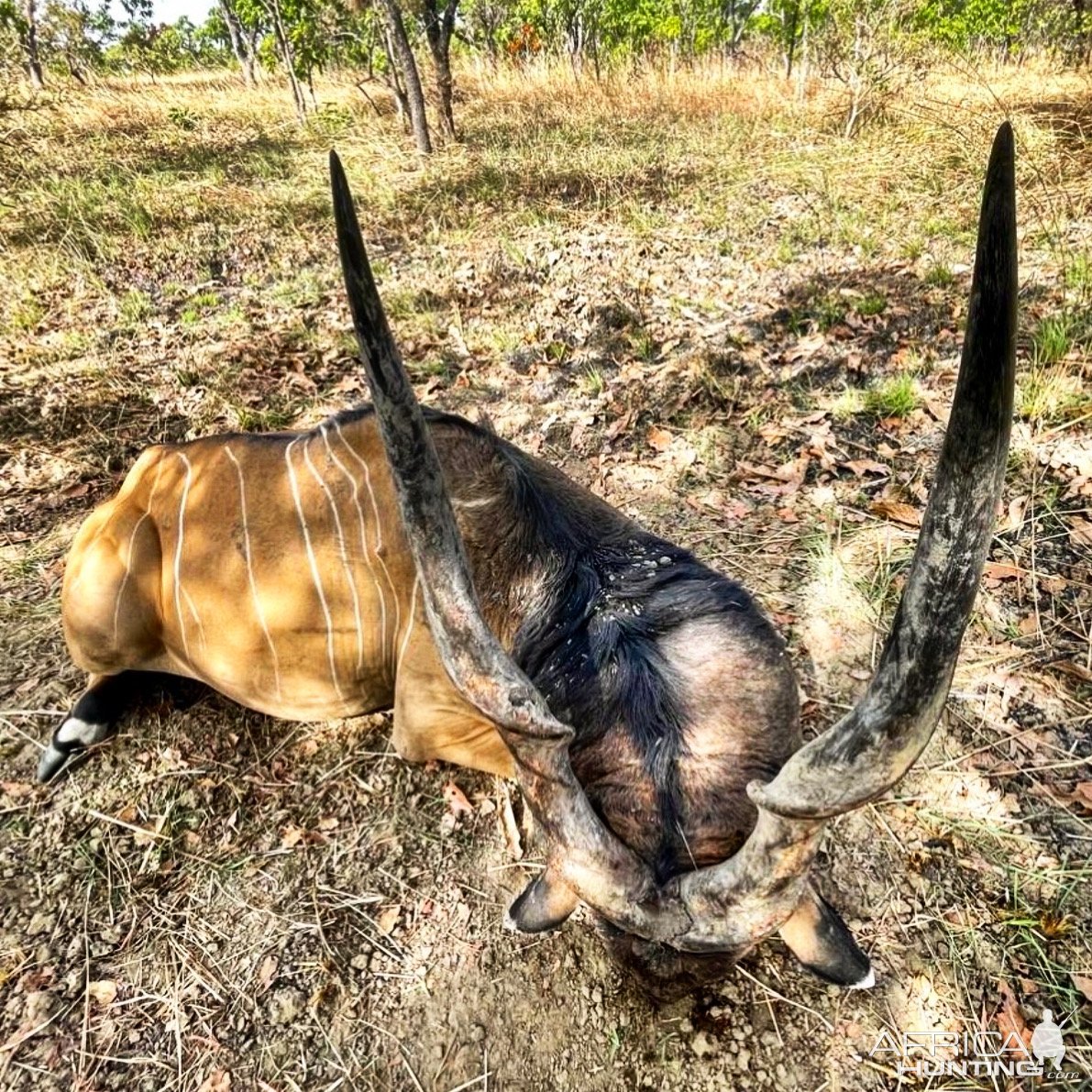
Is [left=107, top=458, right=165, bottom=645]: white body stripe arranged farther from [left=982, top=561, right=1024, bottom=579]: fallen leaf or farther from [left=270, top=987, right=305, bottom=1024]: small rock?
[left=982, top=561, right=1024, bottom=579]: fallen leaf

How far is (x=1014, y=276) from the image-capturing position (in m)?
0.97

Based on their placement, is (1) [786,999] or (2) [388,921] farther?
(2) [388,921]

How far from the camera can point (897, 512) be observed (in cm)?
375

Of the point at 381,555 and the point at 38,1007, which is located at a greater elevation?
the point at 381,555

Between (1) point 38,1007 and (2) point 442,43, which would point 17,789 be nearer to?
(1) point 38,1007

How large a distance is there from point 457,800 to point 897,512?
8.42 ft

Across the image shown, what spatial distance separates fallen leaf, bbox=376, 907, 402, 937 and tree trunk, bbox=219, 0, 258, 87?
71.2 ft

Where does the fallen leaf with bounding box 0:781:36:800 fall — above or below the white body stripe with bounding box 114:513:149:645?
below

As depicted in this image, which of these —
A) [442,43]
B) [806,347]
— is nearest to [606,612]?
[806,347]

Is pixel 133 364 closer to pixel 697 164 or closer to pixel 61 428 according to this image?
pixel 61 428

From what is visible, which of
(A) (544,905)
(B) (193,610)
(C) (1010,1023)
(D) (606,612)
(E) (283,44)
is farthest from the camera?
(E) (283,44)

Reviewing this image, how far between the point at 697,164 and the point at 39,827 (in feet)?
32.0

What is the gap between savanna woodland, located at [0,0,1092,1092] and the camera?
227 cm

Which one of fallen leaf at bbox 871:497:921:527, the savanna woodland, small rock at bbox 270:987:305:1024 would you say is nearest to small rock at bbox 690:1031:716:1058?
the savanna woodland
